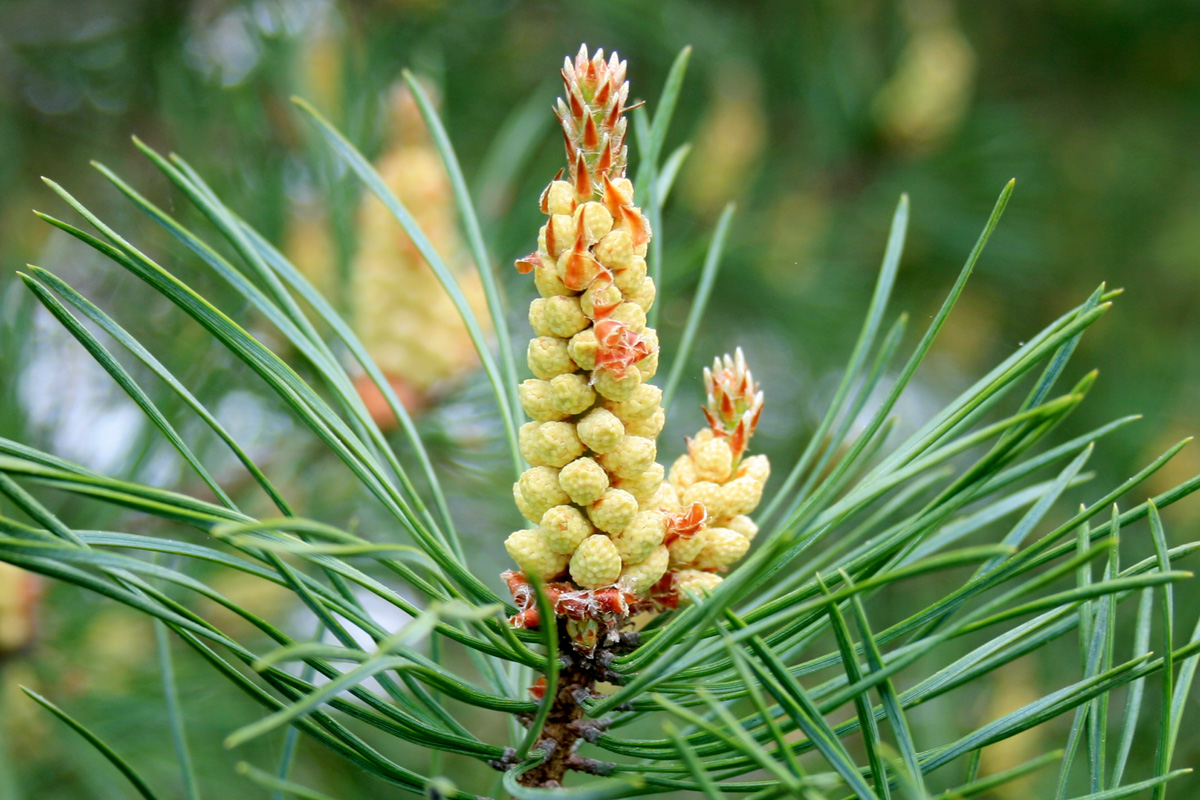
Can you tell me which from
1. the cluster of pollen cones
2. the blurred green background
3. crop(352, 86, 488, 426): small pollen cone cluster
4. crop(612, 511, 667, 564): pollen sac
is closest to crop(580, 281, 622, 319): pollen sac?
the cluster of pollen cones

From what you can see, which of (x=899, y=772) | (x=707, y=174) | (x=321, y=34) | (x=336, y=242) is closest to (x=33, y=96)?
(x=321, y=34)

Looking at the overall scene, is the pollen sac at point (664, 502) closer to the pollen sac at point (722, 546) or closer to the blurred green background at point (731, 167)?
the pollen sac at point (722, 546)

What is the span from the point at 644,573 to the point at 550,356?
0.13m

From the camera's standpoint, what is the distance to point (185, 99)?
4.33 ft

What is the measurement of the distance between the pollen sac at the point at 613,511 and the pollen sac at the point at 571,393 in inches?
1.8

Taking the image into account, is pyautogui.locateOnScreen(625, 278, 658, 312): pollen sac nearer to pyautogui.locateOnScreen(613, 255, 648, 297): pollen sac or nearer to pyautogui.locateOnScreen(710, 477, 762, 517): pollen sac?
pyautogui.locateOnScreen(613, 255, 648, 297): pollen sac

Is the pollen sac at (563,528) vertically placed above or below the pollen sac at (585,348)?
below

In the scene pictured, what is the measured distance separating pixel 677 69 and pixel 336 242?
63 centimetres

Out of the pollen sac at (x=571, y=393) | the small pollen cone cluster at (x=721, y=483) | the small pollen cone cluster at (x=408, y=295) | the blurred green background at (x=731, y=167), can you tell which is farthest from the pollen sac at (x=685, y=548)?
the small pollen cone cluster at (x=408, y=295)

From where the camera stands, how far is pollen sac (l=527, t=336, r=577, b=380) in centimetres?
49

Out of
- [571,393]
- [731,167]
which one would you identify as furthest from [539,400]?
[731,167]

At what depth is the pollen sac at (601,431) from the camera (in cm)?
A: 48

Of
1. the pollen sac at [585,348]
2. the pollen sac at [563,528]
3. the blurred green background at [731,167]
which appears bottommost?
the pollen sac at [563,528]

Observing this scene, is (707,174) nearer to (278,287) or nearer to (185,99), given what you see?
(185,99)
